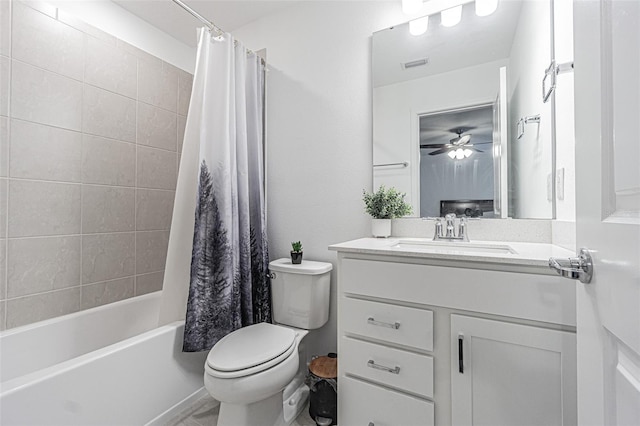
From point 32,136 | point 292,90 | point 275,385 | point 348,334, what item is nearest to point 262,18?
point 292,90

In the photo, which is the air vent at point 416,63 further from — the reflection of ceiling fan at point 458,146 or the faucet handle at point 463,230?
the faucet handle at point 463,230

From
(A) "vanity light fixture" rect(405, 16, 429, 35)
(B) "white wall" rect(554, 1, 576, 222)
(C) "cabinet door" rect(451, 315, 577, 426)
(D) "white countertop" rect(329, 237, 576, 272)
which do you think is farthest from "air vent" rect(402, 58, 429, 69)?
(C) "cabinet door" rect(451, 315, 577, 426)

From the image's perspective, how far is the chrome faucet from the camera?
1447 mm

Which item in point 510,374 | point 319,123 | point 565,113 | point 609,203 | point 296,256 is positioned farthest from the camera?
point 319,123

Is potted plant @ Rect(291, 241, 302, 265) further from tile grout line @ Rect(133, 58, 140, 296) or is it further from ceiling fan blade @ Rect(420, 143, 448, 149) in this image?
tile grout line @ Rect(133, 58, 140, 296)

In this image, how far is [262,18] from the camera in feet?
7.13

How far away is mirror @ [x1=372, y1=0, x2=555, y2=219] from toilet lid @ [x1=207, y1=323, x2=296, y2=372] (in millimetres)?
980

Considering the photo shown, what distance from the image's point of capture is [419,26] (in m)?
1.63

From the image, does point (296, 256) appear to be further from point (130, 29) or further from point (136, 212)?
point (130, 29)

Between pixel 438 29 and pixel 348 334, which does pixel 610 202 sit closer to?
→ pixel 348 334

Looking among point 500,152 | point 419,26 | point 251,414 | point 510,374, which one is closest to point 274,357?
point 251,414

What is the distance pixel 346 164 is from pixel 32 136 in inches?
68.8

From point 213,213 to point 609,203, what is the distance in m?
1.52

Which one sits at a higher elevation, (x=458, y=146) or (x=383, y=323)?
(x=458, y=146)
